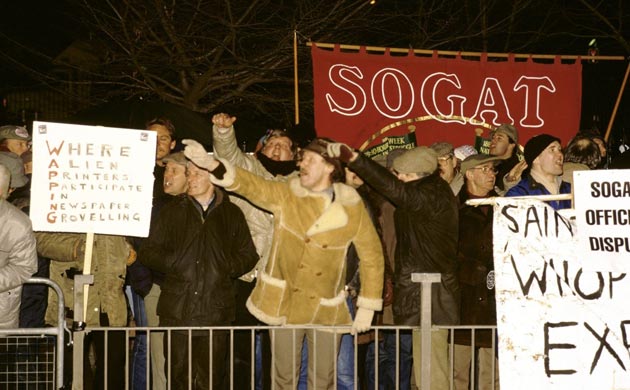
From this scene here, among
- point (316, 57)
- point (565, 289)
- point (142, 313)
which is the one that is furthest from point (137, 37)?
point (565, 289)

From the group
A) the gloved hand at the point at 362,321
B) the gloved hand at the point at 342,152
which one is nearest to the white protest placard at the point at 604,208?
the gloved hand at the point at 342,152

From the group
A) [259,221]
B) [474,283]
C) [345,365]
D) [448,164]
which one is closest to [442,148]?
[448,164]

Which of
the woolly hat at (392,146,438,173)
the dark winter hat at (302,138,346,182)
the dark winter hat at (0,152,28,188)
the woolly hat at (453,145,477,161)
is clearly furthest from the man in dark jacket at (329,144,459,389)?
the dark winter hat at (0,152,28,188)

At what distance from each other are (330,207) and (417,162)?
0.77 m

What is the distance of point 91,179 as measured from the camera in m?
7.39

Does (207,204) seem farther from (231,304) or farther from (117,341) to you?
(117,341)

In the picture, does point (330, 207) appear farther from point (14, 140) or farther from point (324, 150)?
point (14, 140)

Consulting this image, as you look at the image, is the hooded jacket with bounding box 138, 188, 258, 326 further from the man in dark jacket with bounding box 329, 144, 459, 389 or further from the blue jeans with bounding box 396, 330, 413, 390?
the blue jeans with bounding box 396, 330, 413, 390

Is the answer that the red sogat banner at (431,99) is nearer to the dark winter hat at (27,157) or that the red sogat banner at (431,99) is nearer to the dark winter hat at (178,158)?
the dark winter hat at (178,158)

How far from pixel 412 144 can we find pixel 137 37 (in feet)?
28.8

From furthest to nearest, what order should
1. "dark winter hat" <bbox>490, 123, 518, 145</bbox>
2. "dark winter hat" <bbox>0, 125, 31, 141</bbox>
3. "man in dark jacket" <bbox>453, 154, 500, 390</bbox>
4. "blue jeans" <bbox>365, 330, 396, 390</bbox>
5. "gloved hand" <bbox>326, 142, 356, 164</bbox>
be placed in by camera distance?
"dark winter hat" <bbox>490, 123, 518, 145</bbox> < "dark winter hat" <bbox>0, 125, 31, 141</bbox> < "blue jeans" <bbox>365, 330, 396, 390</bbox> < "man in dark jacket" <bbox>453, 154, 500, 390</bbox> < "gloved hand" <bbox>326, 142, 356, 164</bbox>

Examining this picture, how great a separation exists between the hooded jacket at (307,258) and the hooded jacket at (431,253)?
1.13 feet

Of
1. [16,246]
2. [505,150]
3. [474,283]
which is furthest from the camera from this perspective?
[505,150]

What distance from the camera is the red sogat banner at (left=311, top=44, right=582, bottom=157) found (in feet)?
32.2
